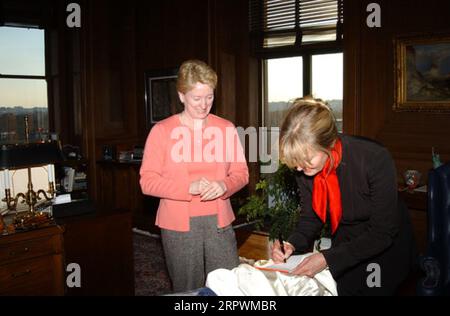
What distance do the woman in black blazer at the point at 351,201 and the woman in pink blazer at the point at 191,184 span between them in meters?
0.51

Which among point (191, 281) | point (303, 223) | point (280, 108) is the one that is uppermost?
point (280, 108)

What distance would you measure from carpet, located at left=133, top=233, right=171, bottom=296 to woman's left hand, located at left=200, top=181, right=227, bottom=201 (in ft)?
5.82

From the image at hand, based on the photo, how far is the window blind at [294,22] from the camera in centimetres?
463

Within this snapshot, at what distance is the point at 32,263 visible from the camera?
2643 millimetres

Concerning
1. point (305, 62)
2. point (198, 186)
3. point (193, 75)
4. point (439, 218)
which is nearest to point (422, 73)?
point (305, 62)

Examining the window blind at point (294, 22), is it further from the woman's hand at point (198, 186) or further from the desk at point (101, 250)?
the woman's hand at point (198, 186)

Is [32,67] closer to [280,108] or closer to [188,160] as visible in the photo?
[280,108]

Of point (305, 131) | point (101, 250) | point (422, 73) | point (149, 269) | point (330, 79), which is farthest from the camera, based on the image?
point (330, 79)

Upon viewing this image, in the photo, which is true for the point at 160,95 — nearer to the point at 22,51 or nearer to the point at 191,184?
the point at 22,51

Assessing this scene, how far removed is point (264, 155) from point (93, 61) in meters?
2.48

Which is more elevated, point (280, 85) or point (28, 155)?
point (280, 85)

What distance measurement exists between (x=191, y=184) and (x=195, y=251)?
315mm

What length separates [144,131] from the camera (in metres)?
6.38
